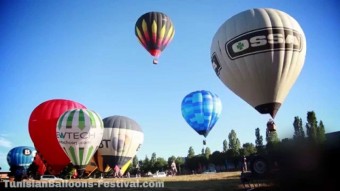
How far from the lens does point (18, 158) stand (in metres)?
50.5

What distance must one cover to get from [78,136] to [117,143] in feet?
29.7

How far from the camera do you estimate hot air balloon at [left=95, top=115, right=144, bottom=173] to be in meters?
33.2

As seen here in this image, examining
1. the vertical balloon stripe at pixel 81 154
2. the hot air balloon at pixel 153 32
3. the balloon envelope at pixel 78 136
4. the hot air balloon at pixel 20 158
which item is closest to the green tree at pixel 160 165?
the hot air balloon at pixel 20 158

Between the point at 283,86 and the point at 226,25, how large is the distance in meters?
5.37

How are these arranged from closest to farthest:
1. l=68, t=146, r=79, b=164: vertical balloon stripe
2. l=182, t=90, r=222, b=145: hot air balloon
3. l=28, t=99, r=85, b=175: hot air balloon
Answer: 1. l=68, t=146, r=79, b=164: vertical balloon stripe
2. l=28, t=99, r=85, b=175: hot air balloon
3. l=182, t=90, r=222, b=145: hot air balloon

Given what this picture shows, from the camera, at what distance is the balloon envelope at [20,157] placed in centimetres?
5038

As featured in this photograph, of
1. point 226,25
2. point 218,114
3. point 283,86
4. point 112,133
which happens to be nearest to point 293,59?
point 283,86

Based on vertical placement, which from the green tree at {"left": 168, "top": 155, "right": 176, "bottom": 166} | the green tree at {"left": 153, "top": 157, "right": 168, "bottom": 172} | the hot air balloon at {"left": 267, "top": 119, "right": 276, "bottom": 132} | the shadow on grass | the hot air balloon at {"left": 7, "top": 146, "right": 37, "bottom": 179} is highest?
the hot air balloon at {"left": 267, "top": 119, "right": 276, "bottom": 132}

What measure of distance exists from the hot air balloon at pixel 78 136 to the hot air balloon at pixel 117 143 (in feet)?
25.5

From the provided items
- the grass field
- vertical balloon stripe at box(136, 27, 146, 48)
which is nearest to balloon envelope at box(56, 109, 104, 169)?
the grass field

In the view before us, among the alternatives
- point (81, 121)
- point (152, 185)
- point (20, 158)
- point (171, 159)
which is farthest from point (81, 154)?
point (171, 159)

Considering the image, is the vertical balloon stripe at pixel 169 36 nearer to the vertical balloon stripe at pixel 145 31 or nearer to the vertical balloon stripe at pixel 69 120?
the vertical balloon stripe at pixel 145 31

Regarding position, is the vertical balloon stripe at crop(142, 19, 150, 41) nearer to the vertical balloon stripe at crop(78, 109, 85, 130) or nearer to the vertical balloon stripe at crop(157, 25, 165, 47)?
the vertical balloon stripe at crop(157, 25, 165, 47)

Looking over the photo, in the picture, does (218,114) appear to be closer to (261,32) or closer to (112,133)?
(112,133)
